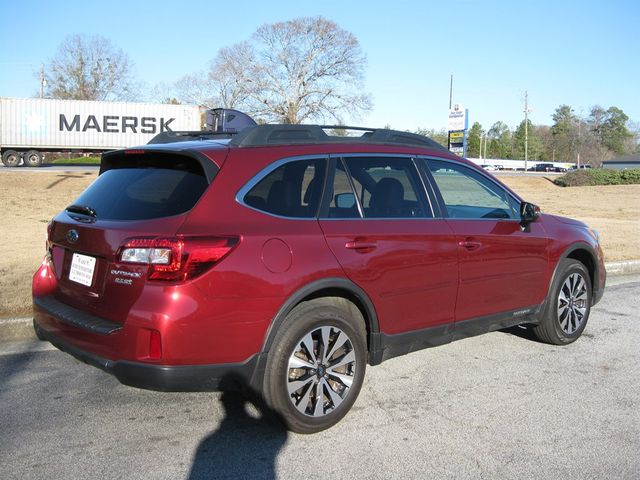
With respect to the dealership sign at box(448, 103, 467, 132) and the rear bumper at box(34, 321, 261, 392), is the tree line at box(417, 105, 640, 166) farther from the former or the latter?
the rear bumper at box(34, 321, 261, 392)

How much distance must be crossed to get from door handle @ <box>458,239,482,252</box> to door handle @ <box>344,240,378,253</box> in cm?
87

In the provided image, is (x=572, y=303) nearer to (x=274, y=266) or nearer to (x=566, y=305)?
(x=566, y=305)

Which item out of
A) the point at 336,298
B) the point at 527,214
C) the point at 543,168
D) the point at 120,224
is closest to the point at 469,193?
the point at 527,214

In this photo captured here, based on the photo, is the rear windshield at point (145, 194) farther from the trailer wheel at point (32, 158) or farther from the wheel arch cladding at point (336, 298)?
the trailer wheel at point (32, 158)

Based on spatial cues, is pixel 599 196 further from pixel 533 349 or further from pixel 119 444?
pixel 119 444

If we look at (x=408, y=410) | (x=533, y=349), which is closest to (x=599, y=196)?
(x=533, y=349)

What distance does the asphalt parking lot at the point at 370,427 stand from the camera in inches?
127

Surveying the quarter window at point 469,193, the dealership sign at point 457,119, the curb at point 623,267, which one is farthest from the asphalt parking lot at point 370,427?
the dealership sign at point 457,119

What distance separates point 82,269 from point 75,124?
122 ft

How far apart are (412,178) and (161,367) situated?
228cm

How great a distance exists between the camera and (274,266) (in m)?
3.35

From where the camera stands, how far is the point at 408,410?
4027 mm

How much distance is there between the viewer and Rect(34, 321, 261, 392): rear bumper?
3139mm

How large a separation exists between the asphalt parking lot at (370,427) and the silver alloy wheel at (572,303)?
0.47 meters
